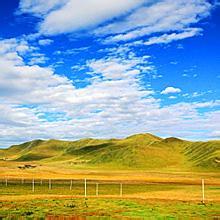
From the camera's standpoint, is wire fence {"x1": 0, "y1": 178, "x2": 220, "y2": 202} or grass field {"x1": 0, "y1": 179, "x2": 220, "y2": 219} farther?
wire fence {"x1": 0, "y1": 178, "x2": 220, "y2": 202}

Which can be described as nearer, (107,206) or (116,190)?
(107,206)

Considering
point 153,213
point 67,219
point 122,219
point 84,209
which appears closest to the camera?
point 67,219

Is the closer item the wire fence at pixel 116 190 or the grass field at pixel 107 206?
the grass field at pixel 107 206

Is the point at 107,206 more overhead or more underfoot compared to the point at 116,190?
A: more overhead

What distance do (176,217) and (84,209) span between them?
25.3 feet

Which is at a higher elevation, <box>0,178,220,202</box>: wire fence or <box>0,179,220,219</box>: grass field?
<box>0,179,220,219</box>: grass field

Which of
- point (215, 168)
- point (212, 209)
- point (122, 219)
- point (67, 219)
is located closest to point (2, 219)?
point (122, 219)

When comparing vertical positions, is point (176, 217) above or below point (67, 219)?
below

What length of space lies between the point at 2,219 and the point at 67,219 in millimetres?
9890

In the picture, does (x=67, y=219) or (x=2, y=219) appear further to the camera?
(x=2, y=219)

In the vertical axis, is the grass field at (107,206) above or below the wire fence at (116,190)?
above

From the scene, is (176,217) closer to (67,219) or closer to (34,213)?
(34,213)

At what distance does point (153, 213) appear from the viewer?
2694 cm

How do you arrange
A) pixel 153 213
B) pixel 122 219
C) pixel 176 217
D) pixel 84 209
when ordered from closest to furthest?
pixel 122 219 → pixel 176 217 → pixel 153 213 → pixel 84 209
